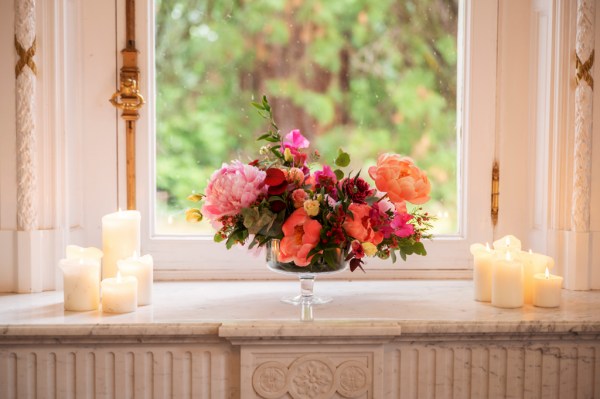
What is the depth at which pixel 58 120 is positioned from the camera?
5.80 feet

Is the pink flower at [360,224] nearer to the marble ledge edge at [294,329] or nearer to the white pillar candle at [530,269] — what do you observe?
the marble ledge edge at [294,329]

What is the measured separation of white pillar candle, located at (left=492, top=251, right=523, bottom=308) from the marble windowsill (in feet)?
0.08

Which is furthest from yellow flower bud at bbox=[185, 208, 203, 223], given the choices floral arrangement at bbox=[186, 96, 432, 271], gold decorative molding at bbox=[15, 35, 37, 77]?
gold decorative molding at bbox=[15, 35, 37, 77]

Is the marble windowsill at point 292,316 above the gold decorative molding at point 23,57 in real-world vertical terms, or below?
below

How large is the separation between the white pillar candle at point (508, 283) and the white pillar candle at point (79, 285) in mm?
996

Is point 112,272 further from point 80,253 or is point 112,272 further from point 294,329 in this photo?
point 294,329

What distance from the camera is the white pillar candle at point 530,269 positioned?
5.63 feet

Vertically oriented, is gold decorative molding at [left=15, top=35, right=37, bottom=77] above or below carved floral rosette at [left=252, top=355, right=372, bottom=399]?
above

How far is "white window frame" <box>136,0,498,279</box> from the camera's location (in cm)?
195

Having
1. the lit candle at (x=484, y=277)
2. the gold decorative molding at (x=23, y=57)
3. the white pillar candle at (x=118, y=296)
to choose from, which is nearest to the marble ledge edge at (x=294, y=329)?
the white pillar candle at (x=118, y=296)

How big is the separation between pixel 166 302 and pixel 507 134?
112 cm

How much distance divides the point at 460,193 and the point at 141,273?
0.99 metres

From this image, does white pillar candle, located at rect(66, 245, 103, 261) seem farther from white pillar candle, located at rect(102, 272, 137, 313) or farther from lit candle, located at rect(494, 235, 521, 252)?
lit candle, located at rect(494, 235, 521, 252)

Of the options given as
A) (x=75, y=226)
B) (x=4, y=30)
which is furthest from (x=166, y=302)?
(x=4, y=30)
